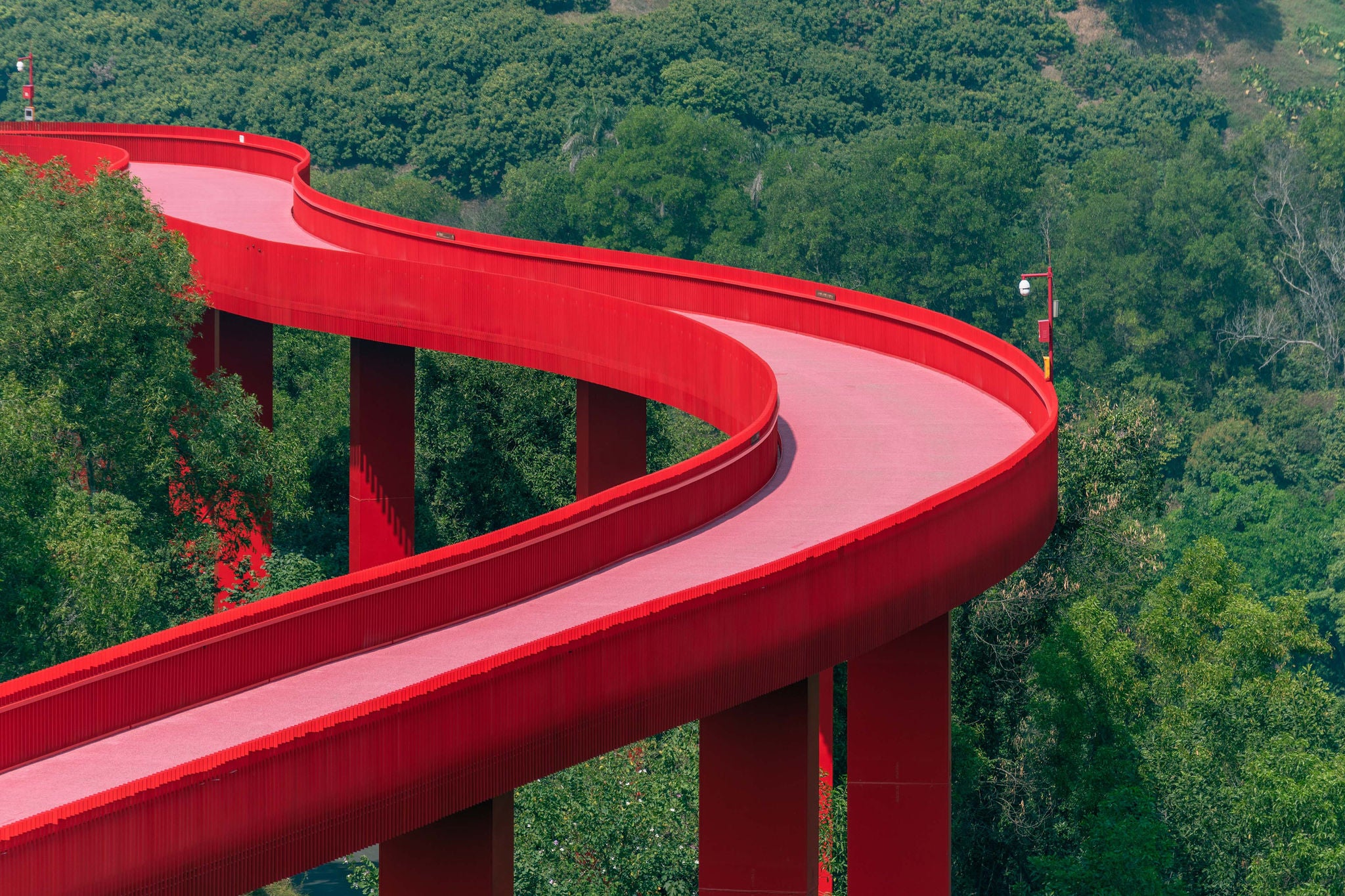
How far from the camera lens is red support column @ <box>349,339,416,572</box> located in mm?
37062

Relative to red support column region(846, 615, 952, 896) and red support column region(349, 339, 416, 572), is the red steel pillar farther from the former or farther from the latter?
red support column region(846, 615, 952, 896)

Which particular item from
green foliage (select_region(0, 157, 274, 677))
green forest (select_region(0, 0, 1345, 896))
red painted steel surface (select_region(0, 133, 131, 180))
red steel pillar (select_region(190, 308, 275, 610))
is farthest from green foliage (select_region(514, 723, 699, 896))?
red painted steel surface (select_region(0, 133, 131, 180))

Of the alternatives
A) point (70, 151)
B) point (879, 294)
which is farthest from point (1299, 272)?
point (70, 151)

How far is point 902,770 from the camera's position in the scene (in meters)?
21.6

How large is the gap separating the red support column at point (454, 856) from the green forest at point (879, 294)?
999 cm

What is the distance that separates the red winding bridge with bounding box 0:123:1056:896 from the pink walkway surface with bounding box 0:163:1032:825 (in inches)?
2.0

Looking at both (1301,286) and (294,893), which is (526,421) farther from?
(1301,286)

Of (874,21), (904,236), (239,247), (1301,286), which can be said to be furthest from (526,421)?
(874,21)

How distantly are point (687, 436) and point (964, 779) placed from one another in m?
26.6

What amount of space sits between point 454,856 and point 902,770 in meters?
7.77

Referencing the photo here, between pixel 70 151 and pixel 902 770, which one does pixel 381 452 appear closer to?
pixel 70 151

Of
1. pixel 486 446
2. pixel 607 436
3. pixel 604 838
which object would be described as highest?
pixel 607 436

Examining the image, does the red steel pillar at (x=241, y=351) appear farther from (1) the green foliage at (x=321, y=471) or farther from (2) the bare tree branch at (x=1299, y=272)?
(2) the bare tree branch at (x=1299, y=272)

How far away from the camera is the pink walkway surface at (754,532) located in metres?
14.1
